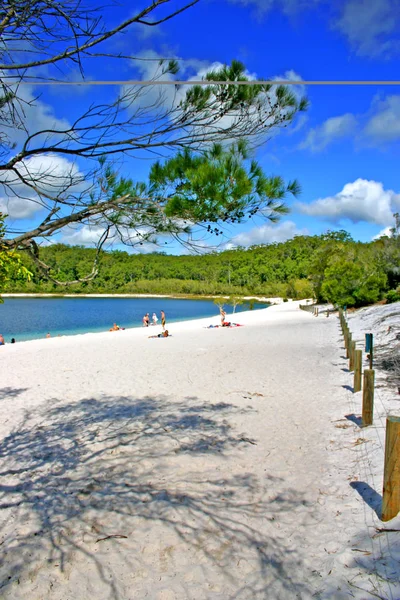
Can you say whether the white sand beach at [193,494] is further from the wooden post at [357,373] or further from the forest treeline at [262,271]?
the forest treeline at [262,271]

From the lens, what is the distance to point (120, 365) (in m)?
11.9

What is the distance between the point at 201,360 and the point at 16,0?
1068cm

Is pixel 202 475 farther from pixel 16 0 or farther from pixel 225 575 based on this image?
pixel 16 0

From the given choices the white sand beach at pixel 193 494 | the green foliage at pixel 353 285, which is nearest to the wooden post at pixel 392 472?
the white sand beach at pixel 193 494

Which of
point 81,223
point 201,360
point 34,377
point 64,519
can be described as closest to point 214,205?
point 81,223

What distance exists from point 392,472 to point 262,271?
344ft

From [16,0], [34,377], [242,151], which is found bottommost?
[34,377]

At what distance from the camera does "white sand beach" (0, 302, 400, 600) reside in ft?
9.58

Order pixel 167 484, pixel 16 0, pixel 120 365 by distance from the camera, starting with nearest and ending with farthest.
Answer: pixel 16 0 → pixel 167 484 → pixel 120 365

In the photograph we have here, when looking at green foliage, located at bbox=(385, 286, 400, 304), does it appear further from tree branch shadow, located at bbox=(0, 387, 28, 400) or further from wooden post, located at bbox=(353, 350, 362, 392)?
tree branch shadow, located at bbox=(0, 387, 28, 400)

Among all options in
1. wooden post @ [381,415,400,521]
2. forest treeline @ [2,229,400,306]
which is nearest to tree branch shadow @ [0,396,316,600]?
wooden post @ [381,415,400,521]

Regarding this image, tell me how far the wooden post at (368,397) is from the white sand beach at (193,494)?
0.62 ft

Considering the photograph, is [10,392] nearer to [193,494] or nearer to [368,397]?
[193,494]

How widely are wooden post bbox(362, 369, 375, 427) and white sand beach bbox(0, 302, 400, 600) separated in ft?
0.62
